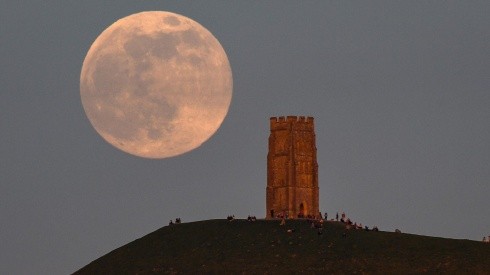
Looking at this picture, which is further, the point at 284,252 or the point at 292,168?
the point at 292,168

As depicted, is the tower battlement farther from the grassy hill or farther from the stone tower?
the grassy hill

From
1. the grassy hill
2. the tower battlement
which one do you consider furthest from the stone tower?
the grassy hill

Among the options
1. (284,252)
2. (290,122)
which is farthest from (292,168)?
(284,252)

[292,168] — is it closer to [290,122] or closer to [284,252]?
[290,122]

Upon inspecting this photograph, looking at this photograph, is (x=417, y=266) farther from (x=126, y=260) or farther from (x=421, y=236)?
(x=126, y=260)

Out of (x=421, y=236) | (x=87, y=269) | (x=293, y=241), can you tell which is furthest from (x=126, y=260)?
(x=421, y=236)

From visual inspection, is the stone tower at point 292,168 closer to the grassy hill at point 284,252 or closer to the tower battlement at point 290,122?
the tower battlement at point 290,122
